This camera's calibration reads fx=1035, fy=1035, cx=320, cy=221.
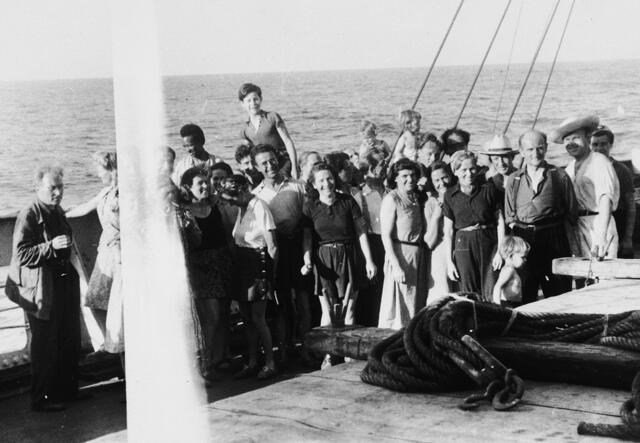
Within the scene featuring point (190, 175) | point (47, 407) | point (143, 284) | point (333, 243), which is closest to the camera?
point (143, 284)

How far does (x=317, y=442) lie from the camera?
156 inches

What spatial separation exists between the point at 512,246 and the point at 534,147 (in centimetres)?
81

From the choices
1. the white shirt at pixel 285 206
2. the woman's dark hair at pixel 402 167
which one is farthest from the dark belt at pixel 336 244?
the woman's dark hair at pixel 402 167

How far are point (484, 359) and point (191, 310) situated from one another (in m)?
3.54

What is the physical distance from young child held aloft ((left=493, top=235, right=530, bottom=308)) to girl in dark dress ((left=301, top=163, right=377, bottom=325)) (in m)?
1.01

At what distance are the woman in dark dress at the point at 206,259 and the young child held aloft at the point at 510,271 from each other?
6.89 feet

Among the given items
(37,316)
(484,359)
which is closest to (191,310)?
(37,316)

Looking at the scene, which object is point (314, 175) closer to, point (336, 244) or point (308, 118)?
point (336, 244)

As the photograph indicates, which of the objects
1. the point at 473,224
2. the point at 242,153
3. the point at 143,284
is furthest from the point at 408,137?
the point at 143,284

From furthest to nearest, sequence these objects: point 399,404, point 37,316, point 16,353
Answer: point 16,353 → point 37,316 → point 399,404

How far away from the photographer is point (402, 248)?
8.29m

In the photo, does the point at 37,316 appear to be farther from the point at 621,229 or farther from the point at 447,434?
the point at 621,229

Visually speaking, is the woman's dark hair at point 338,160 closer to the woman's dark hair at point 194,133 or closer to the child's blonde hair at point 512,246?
the woman's dark hair at point 194,133

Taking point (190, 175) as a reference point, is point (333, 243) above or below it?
below
